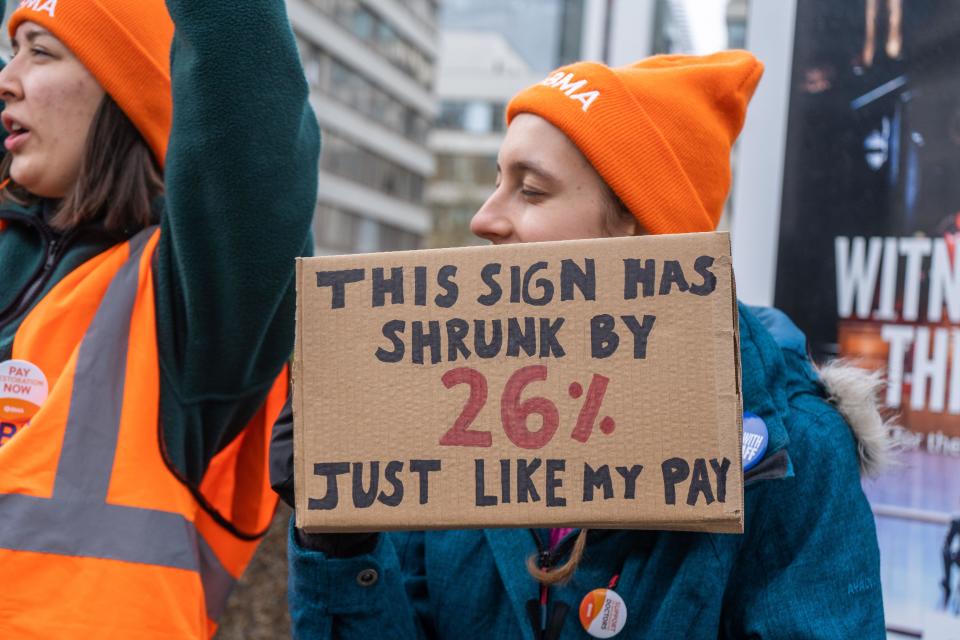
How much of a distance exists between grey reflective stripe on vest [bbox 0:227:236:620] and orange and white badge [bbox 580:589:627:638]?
2.08 ft

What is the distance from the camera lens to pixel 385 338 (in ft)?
4.03

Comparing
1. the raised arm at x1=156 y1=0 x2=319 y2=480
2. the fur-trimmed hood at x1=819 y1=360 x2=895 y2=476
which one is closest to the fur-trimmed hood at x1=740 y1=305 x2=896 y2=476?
the fur-trimmed hood at x1=819 y1=360 x2=895 y2=476

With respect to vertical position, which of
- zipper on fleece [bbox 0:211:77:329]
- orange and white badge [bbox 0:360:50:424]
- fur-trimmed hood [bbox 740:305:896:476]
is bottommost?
orange and white badge [bbox 0:360:50:424]

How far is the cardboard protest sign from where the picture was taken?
118 centimetres

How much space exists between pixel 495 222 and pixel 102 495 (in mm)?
747

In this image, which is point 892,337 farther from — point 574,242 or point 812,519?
point 574,242

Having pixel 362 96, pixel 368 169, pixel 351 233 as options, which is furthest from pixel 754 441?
pixel 368 169

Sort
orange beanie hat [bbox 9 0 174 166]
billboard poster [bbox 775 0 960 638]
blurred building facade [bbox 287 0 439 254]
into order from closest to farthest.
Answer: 1. orange beanie hat [bbox 9 0 174 166]
2. billboard poster [bbox 775 0 960 638]
3. blurred building facade [bbox 287 0 439 254]

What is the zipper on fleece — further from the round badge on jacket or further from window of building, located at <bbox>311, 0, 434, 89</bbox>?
window of building, located at <bbox>311, 0, 434, 89</bbox>

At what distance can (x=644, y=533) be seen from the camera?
1.49 metres

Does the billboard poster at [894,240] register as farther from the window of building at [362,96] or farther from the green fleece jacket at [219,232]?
the window of building at [362,96]

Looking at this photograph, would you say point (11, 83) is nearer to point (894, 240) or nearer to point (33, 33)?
point (33, 33)

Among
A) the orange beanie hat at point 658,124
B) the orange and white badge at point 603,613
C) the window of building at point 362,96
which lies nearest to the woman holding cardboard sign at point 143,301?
the orange beanie hat at point 658,124

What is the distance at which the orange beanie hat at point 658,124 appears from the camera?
64.3 inches
